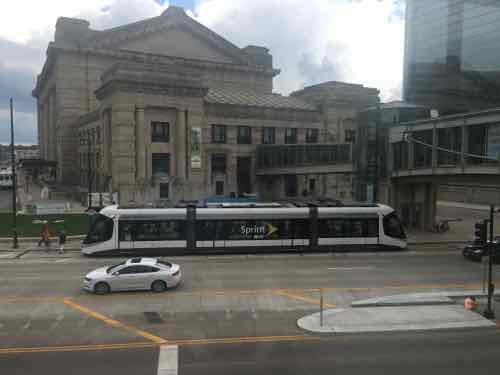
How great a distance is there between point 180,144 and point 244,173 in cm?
1165

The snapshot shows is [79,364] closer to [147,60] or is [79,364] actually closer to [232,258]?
[232,258]

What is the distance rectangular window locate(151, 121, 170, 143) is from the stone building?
0.12m

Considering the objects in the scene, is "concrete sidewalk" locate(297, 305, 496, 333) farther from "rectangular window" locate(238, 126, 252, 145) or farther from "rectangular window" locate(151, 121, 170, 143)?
"rectangular window" locate(238, 126, 252, 145)

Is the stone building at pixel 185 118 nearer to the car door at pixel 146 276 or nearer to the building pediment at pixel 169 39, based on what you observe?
the building pediment at pixel 169 39

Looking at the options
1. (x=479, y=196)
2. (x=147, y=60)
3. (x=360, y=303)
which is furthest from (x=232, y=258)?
(x=147, y=60)

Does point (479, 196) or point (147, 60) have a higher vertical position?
point (147, 60)

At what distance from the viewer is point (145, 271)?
19.9 metres

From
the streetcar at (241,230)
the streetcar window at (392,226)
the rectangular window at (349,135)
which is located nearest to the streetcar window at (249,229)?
the streetcar at (241,230)

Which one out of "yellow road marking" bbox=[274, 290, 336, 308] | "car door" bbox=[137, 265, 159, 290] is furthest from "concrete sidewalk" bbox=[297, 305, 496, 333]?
"car door" bbox=[137, 265, 159, 290]

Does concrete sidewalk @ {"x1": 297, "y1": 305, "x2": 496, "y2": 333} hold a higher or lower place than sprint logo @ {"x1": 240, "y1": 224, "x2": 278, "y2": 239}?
lower

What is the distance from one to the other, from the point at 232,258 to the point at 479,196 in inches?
1881

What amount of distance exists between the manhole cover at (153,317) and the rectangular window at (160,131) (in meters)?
37.6

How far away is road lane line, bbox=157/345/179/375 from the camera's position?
39.5 feet

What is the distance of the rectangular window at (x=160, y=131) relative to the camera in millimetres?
52562
